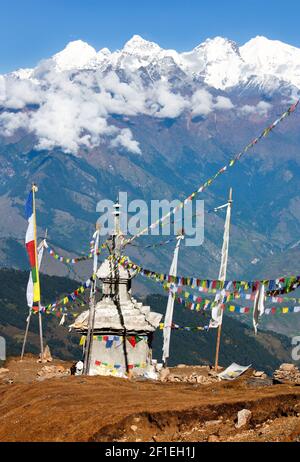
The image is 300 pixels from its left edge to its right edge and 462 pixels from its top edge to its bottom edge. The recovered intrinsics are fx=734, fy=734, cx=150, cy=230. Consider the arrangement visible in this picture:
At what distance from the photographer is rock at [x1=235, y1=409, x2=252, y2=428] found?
79.6ft

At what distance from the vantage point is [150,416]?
25.1m

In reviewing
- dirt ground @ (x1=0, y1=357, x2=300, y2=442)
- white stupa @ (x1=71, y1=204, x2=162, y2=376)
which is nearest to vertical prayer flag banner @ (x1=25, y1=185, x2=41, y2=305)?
white stupa @ (x1=71, y1=204, x2=162, y2=376)

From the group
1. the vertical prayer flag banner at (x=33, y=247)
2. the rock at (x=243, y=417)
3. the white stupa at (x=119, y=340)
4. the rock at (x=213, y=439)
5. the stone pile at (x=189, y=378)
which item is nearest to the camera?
the rock at (x=213, y=439)

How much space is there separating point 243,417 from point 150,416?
3.16 metres

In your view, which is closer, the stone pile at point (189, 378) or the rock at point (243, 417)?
the rock at point (243, 417)

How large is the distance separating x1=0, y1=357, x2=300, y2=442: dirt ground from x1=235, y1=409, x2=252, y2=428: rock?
0.16 metres

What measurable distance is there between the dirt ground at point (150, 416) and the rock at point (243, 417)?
163 millimetres

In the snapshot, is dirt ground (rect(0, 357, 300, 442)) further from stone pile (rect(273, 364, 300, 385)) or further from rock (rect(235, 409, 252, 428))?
stone pile (rect(273, 364, 300, 385))

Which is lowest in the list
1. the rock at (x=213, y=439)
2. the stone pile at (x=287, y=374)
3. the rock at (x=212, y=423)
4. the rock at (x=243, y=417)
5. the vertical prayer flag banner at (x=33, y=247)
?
the rock at (x=213, y=439)

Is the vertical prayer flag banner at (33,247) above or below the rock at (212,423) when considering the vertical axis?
above

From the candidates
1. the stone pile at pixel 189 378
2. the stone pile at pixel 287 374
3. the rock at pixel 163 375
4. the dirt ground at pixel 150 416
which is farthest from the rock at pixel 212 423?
the rock at pixel 163 375

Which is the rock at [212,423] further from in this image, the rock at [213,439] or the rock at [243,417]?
the rock at [213,439]

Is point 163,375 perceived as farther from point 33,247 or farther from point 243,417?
point 243,417

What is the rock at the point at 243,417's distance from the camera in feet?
79.6
